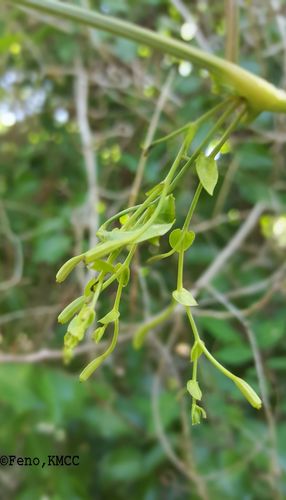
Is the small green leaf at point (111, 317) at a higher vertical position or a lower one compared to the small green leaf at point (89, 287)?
lower

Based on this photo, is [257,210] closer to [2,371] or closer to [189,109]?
[189,109]

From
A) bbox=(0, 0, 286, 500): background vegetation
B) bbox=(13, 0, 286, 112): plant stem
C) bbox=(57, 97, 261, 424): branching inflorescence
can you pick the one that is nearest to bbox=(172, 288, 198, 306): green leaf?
bbox=(57, 97, 261, 424): branching inflorescence

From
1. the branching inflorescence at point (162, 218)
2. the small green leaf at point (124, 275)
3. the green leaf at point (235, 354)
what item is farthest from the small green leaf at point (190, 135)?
the green leaf at point (235, 354)

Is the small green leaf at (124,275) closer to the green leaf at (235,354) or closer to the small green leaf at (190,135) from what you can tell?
the small green leaf at (190,135)

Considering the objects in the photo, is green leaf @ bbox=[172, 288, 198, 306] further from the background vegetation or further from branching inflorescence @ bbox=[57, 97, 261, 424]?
the background vegetation

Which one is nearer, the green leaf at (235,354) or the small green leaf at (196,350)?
the small green leaf at (196,350)

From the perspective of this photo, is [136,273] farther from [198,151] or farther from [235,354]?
[198,151]

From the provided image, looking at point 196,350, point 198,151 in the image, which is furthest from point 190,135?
point 196,350
